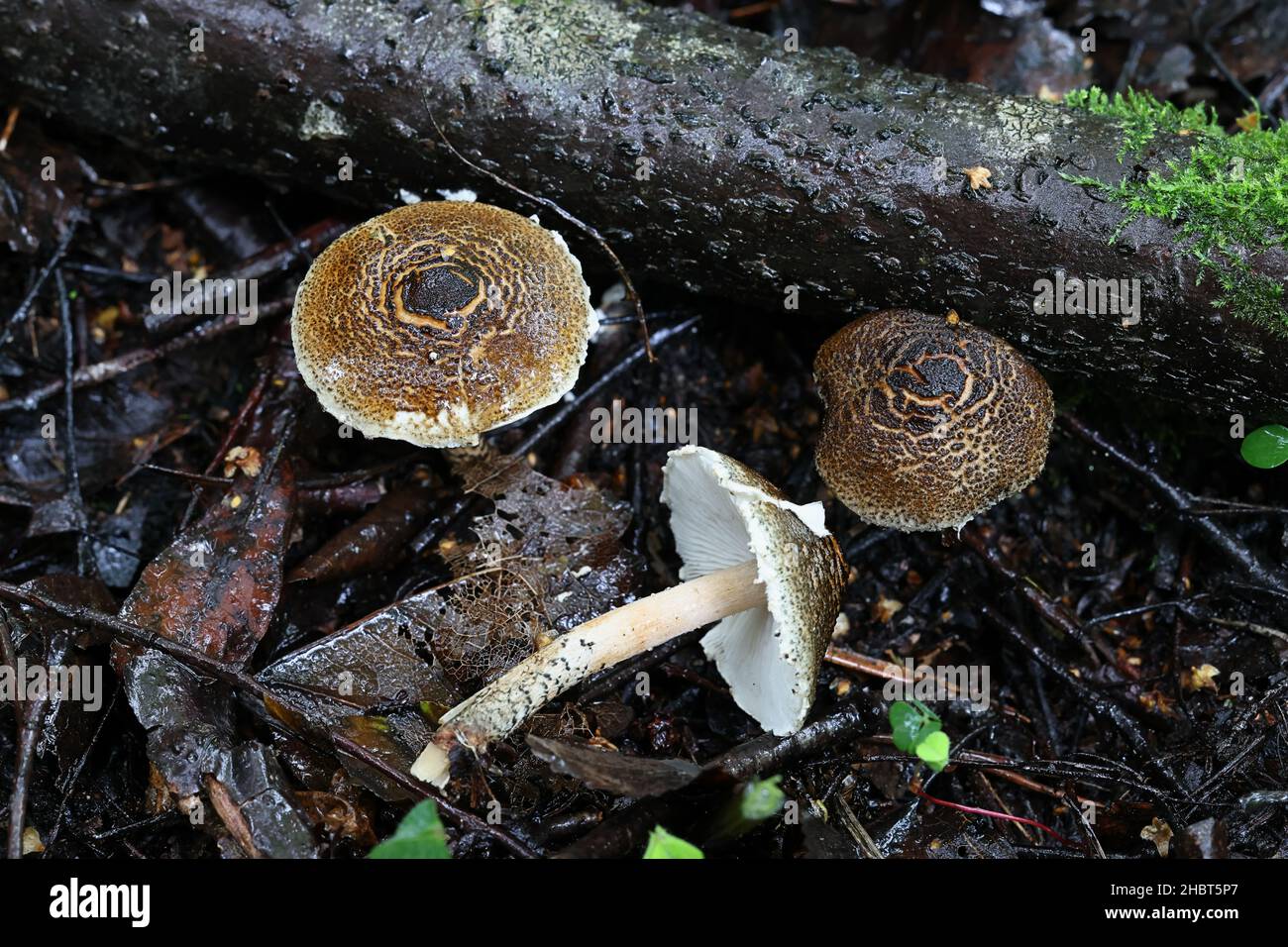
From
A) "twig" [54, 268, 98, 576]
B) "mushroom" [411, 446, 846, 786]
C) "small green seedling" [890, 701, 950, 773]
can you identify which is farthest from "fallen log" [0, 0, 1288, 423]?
"small green seedling" [890, 701, 950, 773]

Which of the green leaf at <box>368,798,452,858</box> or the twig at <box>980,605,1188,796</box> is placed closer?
the green leaf at <box>368,798,452,858</box>

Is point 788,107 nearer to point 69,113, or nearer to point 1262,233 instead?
point 1262,233

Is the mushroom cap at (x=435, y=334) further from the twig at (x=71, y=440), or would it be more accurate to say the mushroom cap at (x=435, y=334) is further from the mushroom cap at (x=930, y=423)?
the twig at (x=71, y=440)

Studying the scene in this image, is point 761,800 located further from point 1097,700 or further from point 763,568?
point 1097,700

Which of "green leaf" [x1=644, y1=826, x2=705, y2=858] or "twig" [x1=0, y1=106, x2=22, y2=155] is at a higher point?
"twig" [x1=0, y1=106, x2=22, y2=155]

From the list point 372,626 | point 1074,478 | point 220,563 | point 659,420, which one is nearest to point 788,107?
point 659,420

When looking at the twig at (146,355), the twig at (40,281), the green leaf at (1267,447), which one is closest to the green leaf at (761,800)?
the green leaf at (1267,447)

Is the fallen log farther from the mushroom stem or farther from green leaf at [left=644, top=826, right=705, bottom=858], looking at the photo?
green leaf at [left=644, top=826, right=705, bottom=858]
